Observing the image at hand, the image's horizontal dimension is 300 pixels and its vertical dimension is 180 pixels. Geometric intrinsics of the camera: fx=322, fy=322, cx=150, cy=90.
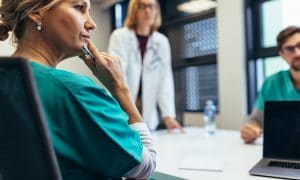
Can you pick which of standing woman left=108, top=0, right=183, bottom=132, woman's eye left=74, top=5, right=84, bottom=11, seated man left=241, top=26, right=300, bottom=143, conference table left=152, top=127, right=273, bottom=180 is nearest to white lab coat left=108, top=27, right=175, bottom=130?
standing woman left=108, top=0, right=183, bottom=132

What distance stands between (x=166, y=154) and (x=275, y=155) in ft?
1.33

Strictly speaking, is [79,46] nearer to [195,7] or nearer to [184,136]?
[184,136]

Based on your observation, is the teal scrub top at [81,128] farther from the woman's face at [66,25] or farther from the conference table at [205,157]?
the conference table at [205,157]

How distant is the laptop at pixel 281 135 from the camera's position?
1.07 meters

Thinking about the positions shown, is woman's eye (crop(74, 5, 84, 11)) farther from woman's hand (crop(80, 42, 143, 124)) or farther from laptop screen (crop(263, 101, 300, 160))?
laptop screen (crop(263, 101, 300, 160))

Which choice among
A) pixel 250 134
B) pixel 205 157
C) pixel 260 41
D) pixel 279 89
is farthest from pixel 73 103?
pixel 260 41

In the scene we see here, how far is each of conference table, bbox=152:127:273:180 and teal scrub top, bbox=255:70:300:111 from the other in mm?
251

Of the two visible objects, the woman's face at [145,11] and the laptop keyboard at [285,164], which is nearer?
the laptop keyboard at [285,164]

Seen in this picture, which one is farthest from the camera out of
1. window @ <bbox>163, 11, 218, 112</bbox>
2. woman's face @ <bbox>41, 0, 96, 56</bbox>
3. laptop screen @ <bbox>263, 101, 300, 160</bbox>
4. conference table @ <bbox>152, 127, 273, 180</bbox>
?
window @ <bbox>163, 11, 218, 112</bbox>

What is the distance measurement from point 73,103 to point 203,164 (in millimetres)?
593

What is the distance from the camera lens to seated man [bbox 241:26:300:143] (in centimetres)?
161

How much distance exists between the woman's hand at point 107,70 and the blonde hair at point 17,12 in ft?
0.61

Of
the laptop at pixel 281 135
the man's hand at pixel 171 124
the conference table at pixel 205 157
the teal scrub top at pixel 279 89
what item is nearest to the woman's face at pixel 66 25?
the conference table at pixel 205 157

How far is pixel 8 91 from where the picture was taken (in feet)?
1.86
